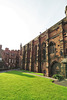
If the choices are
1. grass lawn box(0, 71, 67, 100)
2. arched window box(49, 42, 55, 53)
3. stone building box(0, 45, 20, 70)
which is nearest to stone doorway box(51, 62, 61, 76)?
arched window box(49, 42, 55, 53)

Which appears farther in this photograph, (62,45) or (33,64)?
(33,64)

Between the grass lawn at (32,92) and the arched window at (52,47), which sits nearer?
the grass lawn at (32,92)

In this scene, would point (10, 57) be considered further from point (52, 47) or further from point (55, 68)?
point (55, 68)

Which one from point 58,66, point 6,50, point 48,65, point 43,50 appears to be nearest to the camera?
point 58,66

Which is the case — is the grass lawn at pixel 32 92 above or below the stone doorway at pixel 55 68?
below

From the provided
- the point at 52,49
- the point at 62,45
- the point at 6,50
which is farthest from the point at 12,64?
the point at 62,45

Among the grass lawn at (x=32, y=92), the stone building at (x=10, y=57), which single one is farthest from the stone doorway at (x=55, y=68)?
the stone building at (x=10, y=57)

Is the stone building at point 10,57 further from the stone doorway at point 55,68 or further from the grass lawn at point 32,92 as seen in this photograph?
the grass lawn at point 32,92

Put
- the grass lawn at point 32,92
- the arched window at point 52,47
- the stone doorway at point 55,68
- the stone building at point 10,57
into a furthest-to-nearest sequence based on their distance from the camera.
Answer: the stone building at point 10,57, the arched window at point 52,47, the stone doorway at point 55,68, the grass lawn at point 32,92

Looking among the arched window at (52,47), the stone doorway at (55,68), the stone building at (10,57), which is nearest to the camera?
the stone doorway at (55,68)

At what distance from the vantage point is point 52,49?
14.9m

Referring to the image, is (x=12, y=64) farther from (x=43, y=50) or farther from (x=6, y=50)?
(x=43, y=50)

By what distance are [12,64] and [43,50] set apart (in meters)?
26.4

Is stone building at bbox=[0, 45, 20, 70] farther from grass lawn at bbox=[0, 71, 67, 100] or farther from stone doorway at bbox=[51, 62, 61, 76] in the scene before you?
grass lawn at bbox=[0, 71, 67, 100]
